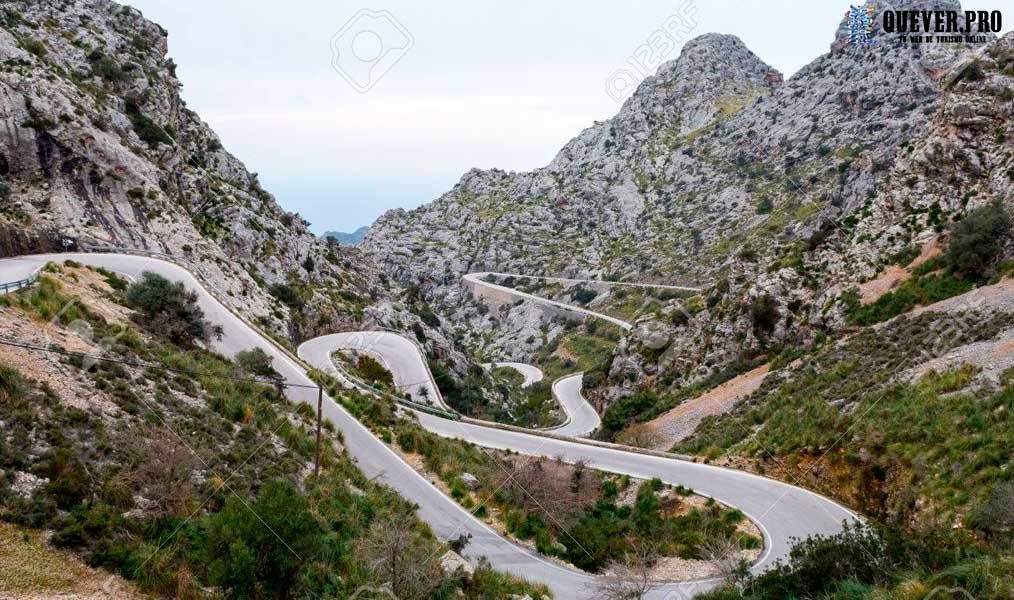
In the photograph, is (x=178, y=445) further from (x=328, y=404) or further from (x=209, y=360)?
(x=328, y=404)

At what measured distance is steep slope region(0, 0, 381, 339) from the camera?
30234mm

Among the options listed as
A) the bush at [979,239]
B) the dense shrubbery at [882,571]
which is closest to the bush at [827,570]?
the dense shrubbery at [882,571]

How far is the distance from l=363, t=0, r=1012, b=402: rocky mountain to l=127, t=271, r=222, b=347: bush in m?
28.2

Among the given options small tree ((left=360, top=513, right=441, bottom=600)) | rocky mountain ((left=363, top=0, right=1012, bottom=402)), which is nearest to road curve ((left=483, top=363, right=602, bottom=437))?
rocky mountain ((left=363, top=0, right=1012, bottom=402))

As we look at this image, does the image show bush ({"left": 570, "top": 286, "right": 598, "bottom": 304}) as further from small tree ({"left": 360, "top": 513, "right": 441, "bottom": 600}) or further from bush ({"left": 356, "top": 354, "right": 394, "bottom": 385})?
small tree ({"left": 360, "top": 513, "right": 441, "bottom": 600})

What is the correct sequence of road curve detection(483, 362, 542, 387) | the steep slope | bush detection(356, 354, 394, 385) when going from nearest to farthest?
the steep slope
bush detection(356, 354, 394, 385)
road curve detection(483, 362, 542, 387)

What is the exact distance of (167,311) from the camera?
2203cm

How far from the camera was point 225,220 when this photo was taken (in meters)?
43.3

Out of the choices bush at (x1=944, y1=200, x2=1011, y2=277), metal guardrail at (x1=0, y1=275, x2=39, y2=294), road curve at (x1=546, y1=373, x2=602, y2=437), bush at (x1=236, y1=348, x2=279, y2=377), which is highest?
bush at (x1=944, y1=200, x2=1011, y2=277)

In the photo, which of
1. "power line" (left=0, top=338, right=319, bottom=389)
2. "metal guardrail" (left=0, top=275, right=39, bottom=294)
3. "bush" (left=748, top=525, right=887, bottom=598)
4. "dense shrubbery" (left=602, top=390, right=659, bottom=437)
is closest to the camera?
"bush" (left=748, top=525, right=887, bottom=598)

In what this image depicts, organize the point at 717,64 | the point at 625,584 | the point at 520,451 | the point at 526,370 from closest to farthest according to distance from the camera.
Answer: the point at 625,584 < the point at 520,451 < the point at 526,370 < the point at 717,64

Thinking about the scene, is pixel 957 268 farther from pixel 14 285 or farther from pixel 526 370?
pixel 526 370

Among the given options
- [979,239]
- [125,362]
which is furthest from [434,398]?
[979,239]

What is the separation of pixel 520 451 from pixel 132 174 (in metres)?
28.9
